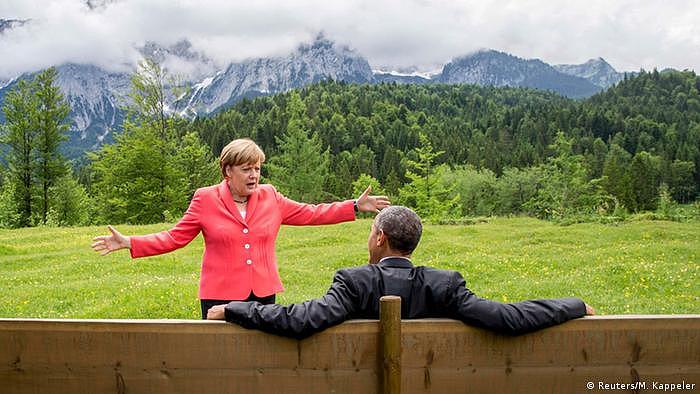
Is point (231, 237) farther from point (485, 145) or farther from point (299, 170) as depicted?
point (485, 145)

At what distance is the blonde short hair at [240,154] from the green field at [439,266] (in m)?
7.38

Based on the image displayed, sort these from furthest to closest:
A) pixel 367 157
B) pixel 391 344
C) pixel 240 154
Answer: pixel 367 157 → pixel 240 154 → pixel 391 344

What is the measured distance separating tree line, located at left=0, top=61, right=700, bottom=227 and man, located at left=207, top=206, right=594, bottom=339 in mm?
25897

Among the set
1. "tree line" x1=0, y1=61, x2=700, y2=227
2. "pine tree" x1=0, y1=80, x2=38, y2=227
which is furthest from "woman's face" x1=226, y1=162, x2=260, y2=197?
"pine tree" x1=0, y1=80, x2=38, y2=227

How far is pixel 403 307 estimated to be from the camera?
3.32 meters

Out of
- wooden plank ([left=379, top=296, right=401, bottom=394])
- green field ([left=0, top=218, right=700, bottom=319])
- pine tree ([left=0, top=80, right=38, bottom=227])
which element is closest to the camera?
wooden plank ([left=379, top=296, right=401, bottom=394])

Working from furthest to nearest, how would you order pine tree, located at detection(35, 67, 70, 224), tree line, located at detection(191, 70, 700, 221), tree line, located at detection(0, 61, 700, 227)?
tree line, located at detection(191, 70, 700, 221), pine tree, located at detection(35, 67, 70, 224), tree line, located at detection(0, 61, 700, 227)

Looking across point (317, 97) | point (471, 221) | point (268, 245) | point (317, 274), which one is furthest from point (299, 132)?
point (317, 97)

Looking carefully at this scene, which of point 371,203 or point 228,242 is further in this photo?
point 371,203

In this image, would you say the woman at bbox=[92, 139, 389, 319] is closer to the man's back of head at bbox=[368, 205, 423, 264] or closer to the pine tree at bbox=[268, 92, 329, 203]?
the man's back of head at bbox=[368, 205, 423, 264]

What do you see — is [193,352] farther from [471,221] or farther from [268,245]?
[471,221]

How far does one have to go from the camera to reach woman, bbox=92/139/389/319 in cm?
465

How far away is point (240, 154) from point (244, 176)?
19 cm

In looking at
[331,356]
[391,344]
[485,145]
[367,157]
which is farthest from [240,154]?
[485,145]
